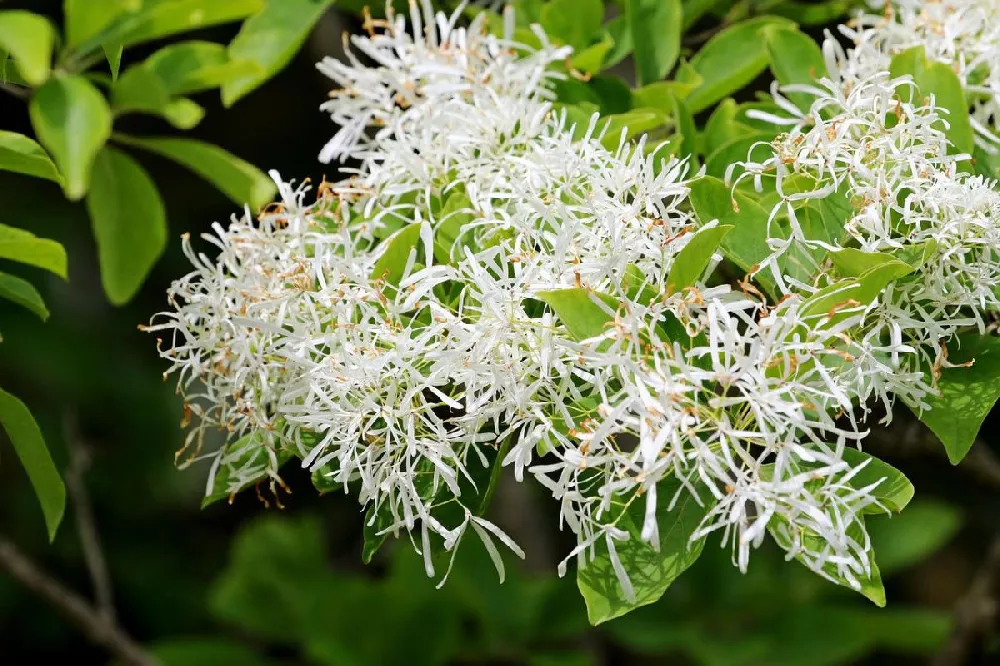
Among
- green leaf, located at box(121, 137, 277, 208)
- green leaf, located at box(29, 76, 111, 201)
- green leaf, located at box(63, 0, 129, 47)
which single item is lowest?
green leaf, located at box(121, 137, 277, 208)

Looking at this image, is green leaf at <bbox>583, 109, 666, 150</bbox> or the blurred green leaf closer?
green leaf at <bbox>583, 109, 666, 150</bbox>

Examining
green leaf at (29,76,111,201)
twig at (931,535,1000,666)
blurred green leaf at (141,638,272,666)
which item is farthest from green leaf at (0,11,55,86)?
blurred green leaf at (141,638,272,666)

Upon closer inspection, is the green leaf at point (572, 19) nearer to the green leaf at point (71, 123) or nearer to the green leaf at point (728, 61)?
the green leaf at point (728, 61)

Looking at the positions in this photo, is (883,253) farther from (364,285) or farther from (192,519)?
(192,519)

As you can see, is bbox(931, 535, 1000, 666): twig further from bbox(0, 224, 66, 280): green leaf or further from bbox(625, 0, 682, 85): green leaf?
bbox(0, 224, 66, 280): green leaf

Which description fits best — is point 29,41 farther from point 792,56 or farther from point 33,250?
point 792,56

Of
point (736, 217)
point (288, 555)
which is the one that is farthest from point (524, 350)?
point (288, 555)

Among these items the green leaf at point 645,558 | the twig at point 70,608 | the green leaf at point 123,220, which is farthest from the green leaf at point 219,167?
the twig at point 70,608
